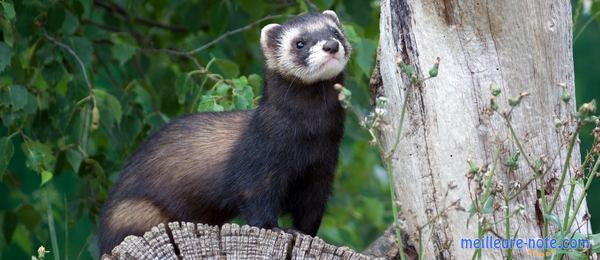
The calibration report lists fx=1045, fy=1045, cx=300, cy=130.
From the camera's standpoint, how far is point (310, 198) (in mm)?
5207

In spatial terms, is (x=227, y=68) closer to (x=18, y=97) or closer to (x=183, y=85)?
(x=183, y=85)

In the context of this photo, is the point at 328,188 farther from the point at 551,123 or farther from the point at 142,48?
the point at 142,48

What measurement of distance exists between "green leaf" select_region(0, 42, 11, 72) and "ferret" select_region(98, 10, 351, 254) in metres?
0.81

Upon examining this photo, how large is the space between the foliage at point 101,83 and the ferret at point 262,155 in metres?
0.31

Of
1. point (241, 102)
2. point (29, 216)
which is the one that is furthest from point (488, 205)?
point (29, 216)

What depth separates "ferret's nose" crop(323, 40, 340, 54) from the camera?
4883 millimetres

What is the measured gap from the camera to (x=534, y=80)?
4.20 m

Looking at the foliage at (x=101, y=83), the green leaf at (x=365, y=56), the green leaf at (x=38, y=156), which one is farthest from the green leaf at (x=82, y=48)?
the green leaf at (x=365, y=56)

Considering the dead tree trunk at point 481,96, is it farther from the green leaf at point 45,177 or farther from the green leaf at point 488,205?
the green leaf at point 45,177

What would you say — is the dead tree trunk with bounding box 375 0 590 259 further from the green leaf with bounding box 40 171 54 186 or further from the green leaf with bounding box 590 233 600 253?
the green leaf with bounding box 40 171 54 186

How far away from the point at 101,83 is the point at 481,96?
4.39 meters

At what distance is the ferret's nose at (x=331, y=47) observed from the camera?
4.88 m

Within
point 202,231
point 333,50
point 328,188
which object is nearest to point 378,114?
point 202,231

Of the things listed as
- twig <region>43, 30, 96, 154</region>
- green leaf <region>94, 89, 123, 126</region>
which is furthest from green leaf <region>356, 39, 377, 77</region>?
twig <region>43, 30, 96, 154</region>
